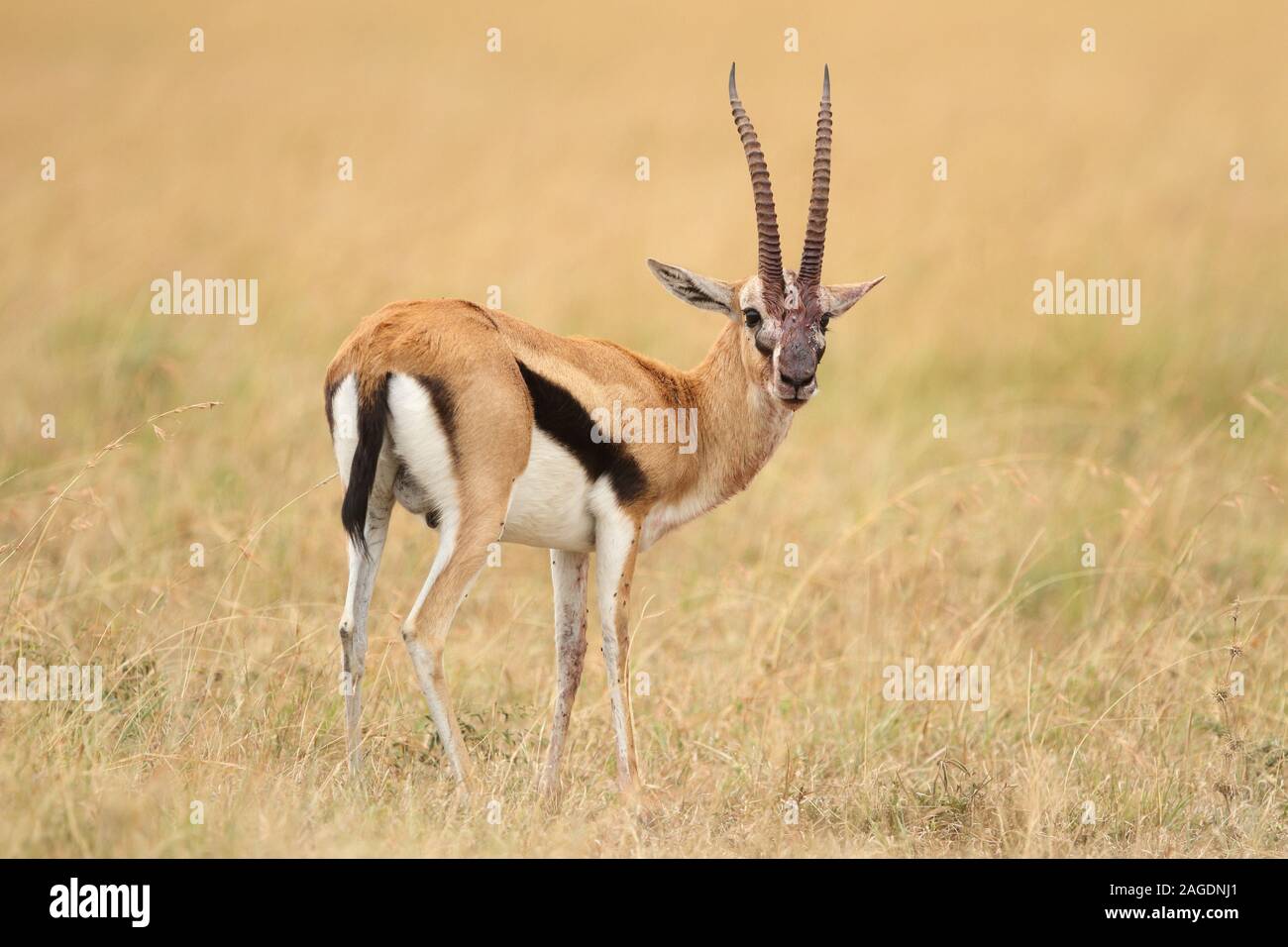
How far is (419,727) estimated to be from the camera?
7.63 metres

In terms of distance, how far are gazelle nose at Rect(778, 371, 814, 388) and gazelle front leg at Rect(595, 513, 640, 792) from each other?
0.95m

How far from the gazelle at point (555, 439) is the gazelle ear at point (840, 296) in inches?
0.4

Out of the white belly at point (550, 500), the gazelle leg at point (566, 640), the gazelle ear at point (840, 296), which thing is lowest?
the gazelle leg at point (566, 640)

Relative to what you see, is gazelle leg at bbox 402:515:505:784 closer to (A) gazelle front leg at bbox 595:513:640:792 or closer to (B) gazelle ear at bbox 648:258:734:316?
(A) gazelle front leg at bbox 595:513:640:792

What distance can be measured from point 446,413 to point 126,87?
1464 centimetres

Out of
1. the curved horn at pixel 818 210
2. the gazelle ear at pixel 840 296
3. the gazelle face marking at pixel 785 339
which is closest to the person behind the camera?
the gazelle face marking at pixel 785 339

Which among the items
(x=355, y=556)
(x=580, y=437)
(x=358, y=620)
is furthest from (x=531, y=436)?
(x=358, y=620)

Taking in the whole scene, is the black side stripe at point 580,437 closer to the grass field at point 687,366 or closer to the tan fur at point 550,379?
the tan fur at point 550,379

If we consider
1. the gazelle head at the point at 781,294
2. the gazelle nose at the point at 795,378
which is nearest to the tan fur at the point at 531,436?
the gazelle head at the point at 781,294

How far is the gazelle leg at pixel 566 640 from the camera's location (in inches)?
283

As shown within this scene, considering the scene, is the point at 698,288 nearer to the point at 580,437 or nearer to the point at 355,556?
the point at 580,437

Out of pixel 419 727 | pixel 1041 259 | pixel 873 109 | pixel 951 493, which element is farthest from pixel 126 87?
pixel 419 727

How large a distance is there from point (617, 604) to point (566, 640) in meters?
0.44

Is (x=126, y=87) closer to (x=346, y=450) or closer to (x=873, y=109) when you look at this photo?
(x=873, y=109)
